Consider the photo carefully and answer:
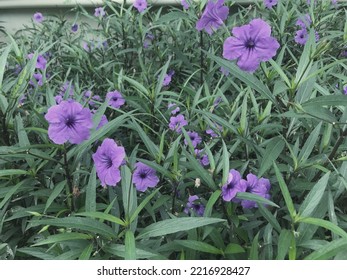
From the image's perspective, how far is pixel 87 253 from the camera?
845 mm

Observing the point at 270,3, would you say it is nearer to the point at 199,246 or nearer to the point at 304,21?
the point at 304,21

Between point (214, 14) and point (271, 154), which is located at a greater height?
point (214, 14)

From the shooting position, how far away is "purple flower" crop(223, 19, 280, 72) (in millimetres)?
942

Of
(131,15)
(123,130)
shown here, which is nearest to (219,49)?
(131,15)

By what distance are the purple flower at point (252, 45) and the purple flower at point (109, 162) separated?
0.34 m

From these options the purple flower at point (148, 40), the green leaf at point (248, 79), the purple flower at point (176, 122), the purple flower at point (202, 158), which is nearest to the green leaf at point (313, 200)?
the green leaf at point (248, 79)

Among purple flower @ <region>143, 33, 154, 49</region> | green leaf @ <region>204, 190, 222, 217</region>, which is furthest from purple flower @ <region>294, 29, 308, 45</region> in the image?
green leaf @ <region>204, 190, 222, 217</region>

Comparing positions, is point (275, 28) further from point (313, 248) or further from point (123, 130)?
point (313, 248)

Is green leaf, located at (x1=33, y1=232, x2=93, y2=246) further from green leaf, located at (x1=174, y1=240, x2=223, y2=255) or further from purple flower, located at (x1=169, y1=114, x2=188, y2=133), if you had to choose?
purple flower, located at (x1=169, y1=114, x2=188, y2=133)

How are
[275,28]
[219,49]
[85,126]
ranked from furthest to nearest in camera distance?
[275,28]
[219,49]
[85,126]

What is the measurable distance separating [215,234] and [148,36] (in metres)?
1.43

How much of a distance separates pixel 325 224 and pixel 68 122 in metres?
0.57

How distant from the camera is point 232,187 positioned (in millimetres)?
933

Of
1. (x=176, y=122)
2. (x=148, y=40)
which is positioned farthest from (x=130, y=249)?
(x=148, y=40)
